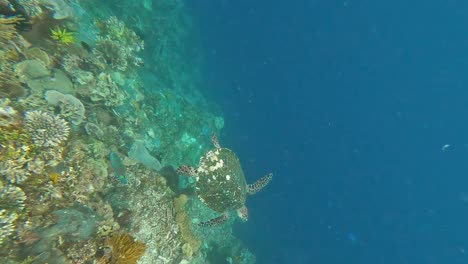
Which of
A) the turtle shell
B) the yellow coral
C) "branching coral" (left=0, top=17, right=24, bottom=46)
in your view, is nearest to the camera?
"branching coral" (left=0, top=17, right=24, bottom=46)

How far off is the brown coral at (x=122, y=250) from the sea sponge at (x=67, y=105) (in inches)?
117

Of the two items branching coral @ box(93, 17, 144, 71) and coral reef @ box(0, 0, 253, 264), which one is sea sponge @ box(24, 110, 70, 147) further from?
branching coral @ box(93, 17, 144, 71)

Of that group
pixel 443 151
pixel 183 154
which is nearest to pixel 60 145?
pixel 183 154

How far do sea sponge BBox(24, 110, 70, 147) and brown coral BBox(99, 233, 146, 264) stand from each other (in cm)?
212

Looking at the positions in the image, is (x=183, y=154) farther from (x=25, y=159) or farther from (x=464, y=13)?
(x=464, y=13)

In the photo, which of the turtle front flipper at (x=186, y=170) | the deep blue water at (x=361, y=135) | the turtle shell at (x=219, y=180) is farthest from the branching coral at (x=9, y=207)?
the deep blue water at (x=361, y=135)

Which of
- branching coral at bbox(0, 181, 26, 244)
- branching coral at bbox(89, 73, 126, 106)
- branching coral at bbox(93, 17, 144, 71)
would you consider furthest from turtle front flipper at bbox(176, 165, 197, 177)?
branching coral at bbox(93, 17, 144, 71)

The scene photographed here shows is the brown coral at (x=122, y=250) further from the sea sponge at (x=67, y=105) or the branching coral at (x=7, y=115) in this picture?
the sea sponge at (x=67, y=105)

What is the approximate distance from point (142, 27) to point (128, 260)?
1597 centimetres

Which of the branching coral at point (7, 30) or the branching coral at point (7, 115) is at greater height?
the branching coral at point (7, 30)

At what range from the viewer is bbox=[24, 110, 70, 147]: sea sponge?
16.2 ft

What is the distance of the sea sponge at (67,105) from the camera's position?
6.07m

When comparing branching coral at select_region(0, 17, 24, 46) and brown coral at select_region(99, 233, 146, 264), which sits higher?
branching coral at select_region(0, 17, 24, 46)

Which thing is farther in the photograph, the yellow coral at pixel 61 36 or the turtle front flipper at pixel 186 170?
the turtle front flipper at pixel 186 170
